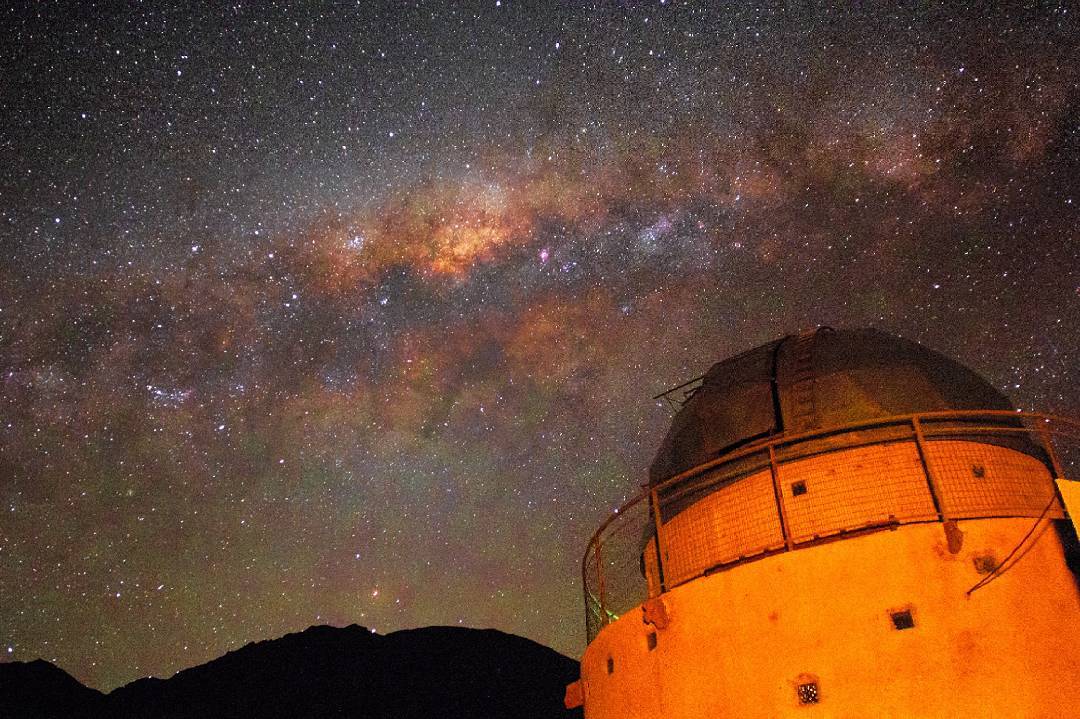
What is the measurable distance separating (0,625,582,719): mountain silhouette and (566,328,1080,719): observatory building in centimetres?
7473

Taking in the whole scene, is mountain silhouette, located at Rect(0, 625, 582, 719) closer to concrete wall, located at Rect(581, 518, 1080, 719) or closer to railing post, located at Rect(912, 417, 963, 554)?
concrete wall, located at Rect(581, 518, 1080, 719)

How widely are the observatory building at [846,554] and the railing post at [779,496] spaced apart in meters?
0.04

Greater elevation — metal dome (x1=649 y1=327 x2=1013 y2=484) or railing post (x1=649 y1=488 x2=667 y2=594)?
metal dome (x1=649 y1=327 x2=1013 y2=484)

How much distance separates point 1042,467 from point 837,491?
10.6 feet

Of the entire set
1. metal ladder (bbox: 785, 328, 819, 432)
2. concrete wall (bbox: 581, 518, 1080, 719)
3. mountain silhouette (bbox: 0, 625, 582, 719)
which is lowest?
concrete wall (bbox: 581, 518, 1080, 719)

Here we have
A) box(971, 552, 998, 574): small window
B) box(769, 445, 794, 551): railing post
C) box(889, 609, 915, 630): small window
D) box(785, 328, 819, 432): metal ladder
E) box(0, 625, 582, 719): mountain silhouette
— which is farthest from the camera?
box(0, 625, 582, 719): mountain silhouette

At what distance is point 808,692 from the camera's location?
25.1ft

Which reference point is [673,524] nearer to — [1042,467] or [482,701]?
[1042,467]

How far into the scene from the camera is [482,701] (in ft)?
275

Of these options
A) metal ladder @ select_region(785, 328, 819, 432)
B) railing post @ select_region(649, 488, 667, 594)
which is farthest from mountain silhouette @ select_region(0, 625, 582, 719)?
metal ladder @ select_region(785, 328, 819, 432)

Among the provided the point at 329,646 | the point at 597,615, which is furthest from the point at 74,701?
the point at 597,615

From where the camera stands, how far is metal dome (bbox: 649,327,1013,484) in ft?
32.3

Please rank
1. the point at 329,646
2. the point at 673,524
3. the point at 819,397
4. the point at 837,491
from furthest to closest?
1. the point at 329,646
2. the point at 673,524
3. the point at 819,397
4. the point at 837,491

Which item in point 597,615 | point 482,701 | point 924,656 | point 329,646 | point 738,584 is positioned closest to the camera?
point 924,656
